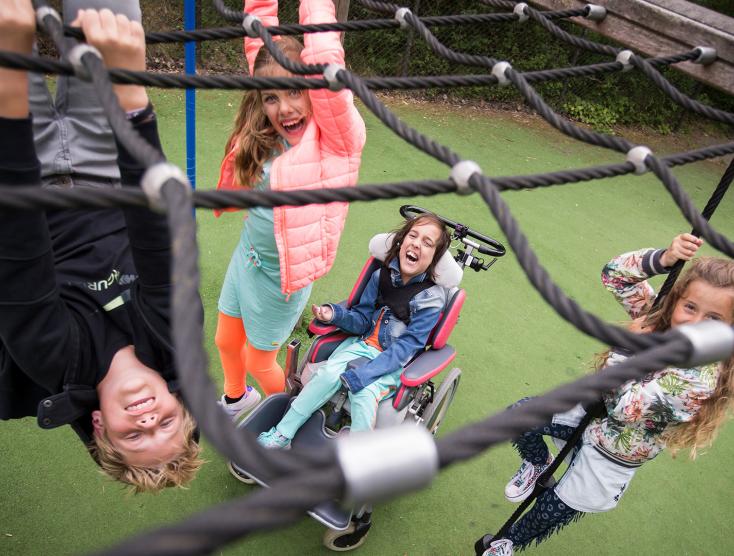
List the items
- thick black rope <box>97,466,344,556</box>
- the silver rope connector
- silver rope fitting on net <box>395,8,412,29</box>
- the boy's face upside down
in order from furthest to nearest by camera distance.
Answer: silver rope fitting on net <box>395,8,412,29</box> < the boy's face upside down < the silver rope connector < thick black rope <box>97,466,344,556</box>

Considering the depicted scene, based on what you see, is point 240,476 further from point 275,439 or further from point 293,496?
point 293,496

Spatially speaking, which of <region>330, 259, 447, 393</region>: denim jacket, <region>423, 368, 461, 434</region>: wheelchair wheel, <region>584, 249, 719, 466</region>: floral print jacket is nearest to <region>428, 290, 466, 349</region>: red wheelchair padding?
<region>330, 259, 447, 393</region>: denim jacket

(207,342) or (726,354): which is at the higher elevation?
(726,354)

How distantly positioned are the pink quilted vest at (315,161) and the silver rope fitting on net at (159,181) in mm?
762

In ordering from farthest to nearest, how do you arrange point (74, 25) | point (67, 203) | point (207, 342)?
point (207, 342) < point (74, 25) < point (67, 203)

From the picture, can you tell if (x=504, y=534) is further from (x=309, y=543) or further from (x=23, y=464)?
(x=23, y=464)

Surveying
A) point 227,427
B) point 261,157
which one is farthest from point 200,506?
point 227,427

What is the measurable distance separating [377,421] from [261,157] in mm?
789

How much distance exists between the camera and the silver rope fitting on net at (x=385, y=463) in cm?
32

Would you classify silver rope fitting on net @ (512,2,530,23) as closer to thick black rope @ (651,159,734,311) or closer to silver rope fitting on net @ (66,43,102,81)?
thick black rope @ (651,159,734,311)

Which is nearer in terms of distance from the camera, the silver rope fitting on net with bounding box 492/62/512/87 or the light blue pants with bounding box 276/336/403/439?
the silver rope fitting on net with bounding box 492/62/512/87

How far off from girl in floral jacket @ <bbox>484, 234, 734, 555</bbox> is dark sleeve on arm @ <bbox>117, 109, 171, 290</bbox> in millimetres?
981

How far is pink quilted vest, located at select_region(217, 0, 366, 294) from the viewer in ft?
4.01

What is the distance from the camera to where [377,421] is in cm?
149
